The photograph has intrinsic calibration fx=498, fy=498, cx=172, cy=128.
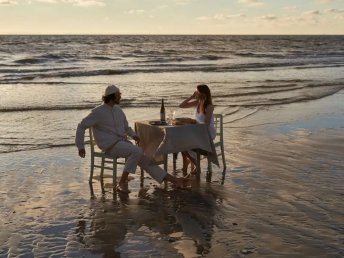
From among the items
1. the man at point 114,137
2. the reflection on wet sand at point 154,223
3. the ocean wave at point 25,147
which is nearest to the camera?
the reflection on wet sand at point 154,223

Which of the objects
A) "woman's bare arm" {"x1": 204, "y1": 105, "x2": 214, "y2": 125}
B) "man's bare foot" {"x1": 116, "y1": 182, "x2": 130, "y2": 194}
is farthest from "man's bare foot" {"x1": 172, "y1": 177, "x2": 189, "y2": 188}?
"woman's bare arm" {"x1": 204, "y1": 105, "x2": 214, "y2": 125}

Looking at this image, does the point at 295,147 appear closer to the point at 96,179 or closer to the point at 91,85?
the point at 96,179

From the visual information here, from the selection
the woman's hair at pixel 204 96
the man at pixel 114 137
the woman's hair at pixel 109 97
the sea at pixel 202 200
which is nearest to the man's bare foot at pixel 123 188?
the man at pixel 114 137

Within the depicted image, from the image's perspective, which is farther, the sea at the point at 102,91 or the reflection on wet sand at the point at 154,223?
the sea at the point at 102,91

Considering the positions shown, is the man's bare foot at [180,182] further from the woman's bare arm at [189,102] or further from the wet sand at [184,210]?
the woman's bare arm at [189,102]

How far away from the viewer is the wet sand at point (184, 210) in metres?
4.88

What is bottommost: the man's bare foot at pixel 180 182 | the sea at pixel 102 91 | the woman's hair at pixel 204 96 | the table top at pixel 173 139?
the sea at pixel 102 91

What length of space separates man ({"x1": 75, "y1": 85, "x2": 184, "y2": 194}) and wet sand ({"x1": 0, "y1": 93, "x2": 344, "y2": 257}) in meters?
0.24

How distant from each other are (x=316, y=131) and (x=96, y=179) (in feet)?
19.0

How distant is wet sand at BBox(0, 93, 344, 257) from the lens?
488cm

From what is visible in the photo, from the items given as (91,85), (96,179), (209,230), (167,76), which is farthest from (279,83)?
(209,230)

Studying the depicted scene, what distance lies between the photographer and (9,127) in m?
11.7

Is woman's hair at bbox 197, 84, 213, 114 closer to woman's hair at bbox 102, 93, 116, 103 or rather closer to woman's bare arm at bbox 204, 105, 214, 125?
woman's bare arm at bbox 204, 105, 214, 125

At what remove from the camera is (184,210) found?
5988 mm
